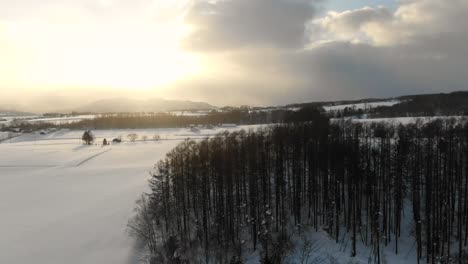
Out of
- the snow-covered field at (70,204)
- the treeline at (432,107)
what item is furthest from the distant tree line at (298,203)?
the treeline at (432,107)

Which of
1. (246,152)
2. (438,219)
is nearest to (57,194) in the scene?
(246,152)

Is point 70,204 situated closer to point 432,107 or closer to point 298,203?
point 298,203

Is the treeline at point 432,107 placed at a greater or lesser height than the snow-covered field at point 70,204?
greater

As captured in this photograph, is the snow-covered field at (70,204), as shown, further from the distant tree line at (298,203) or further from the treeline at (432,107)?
the treeline at (432,107)

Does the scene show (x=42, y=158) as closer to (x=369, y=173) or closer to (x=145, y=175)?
(x=145, y=175)

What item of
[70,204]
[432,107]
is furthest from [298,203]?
[432,107]

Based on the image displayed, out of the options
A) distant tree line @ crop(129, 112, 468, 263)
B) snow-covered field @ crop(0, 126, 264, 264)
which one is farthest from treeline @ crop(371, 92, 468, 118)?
snow-covered field @ crop(0, 126, 264, 264)

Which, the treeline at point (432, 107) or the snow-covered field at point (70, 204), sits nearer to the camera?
the snow-covered field at point (70, 204)
